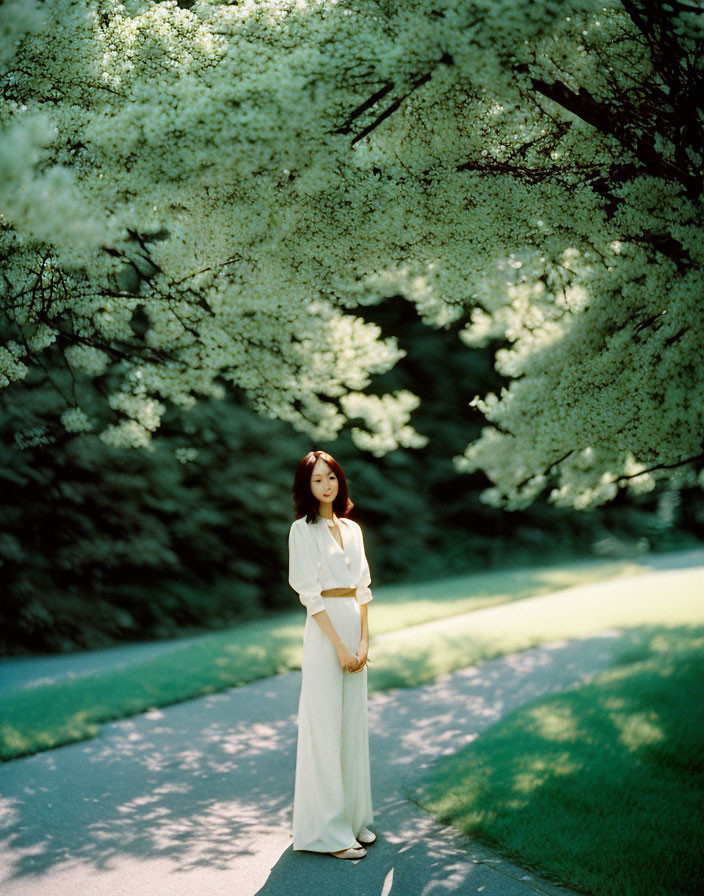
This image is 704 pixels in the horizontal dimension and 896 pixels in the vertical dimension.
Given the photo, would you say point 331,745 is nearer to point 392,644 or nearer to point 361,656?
point 361,656

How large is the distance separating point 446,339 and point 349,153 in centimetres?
1902

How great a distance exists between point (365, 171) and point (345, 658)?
2.74 m

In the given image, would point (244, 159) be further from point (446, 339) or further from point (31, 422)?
point (446, 339)

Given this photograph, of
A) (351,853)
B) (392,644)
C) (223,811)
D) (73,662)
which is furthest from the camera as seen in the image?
(392,644)

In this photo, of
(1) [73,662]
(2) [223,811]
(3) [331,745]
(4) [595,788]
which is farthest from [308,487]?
(1) [73,662]

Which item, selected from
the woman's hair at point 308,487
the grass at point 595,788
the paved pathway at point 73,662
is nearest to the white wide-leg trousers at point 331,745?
the woman's hair at point 308,487

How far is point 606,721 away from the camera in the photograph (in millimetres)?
6652

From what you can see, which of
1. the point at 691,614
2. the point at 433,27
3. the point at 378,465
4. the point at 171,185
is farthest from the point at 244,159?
the point at 378,465

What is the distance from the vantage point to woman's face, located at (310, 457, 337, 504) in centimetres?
460

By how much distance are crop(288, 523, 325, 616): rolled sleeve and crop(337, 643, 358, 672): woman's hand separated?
246 millimetres

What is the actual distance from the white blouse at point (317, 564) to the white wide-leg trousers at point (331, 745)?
0.11 m

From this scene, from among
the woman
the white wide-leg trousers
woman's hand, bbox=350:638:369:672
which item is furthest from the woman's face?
woman's hand, bbox=350:638:369:672

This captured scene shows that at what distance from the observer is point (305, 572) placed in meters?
4.45

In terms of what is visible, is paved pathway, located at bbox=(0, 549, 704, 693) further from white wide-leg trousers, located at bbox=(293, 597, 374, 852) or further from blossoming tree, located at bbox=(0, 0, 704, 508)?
white wide-leg trousers, located at bbox=(293, 597, 374, 852)
